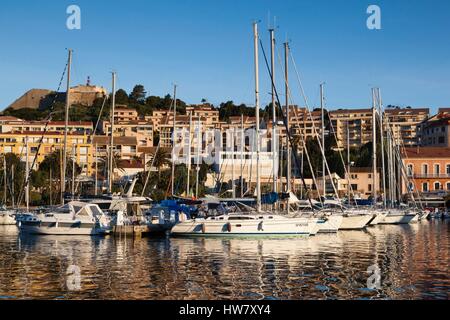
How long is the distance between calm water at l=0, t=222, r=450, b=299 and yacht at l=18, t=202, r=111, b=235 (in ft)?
7.67

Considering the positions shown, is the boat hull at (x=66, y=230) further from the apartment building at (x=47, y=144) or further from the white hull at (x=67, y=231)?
the apartment building at (x=47, y=144)

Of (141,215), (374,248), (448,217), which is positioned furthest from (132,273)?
(448,217)

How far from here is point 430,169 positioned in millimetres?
99688

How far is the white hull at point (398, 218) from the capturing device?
191ft

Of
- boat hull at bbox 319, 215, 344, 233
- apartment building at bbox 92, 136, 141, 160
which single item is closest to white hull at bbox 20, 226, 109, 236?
boat hull at bbox 319, 215, 344, 233

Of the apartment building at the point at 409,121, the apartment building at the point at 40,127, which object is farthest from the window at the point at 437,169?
the apartment building at the point at 40,127

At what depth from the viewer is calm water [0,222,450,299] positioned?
1892 centimetres

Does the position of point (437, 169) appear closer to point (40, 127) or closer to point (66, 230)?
point (66, 230)

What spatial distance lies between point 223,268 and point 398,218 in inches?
1503

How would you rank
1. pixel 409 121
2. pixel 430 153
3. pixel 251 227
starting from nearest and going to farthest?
pixel 251 227
pixel 430 153
pixel 409 121

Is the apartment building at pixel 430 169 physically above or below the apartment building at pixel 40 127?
below

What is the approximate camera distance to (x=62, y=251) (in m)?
31.4

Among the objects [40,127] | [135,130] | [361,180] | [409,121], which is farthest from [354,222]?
[409,121]

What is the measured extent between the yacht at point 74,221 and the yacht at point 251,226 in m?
6.42
